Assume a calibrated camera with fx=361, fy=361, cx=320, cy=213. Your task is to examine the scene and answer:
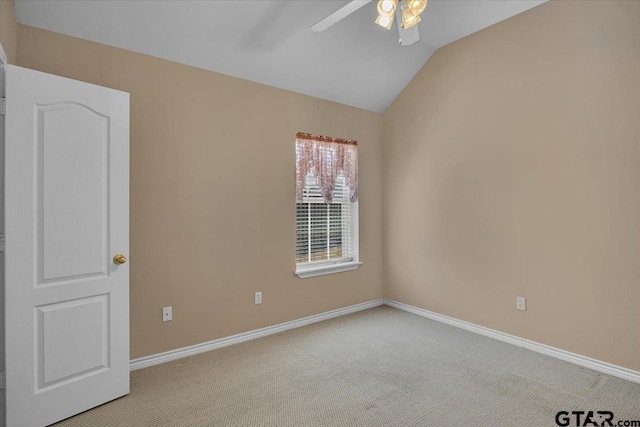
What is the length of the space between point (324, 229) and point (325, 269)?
1.54 ft

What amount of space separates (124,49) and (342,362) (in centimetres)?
300

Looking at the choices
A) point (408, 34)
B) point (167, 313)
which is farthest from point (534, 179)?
point (167, 313)

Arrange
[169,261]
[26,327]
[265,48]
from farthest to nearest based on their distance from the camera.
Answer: [265,48] → [169,261] → [26,327]

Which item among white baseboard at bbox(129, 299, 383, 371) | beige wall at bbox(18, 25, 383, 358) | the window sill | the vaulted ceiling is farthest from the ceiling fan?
white baseboard at bbox(129, 299, 383, 371)

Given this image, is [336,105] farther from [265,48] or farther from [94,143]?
[94,143]

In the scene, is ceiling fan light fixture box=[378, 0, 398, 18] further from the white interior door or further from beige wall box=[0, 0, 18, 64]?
beige wall box=[0, 0, 18, 64]

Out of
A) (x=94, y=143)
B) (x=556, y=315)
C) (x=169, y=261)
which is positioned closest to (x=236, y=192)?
(x=169, y=261)

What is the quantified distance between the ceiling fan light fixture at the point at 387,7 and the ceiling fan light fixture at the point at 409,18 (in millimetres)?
88

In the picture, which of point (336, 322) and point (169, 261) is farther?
point (336, 322)

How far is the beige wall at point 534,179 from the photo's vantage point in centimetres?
268

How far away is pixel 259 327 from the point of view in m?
3.52

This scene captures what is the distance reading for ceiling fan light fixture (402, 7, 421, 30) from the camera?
198cm

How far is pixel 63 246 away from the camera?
2.18 m

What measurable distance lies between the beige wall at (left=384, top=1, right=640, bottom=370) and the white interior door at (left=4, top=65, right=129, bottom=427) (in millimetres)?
3021
